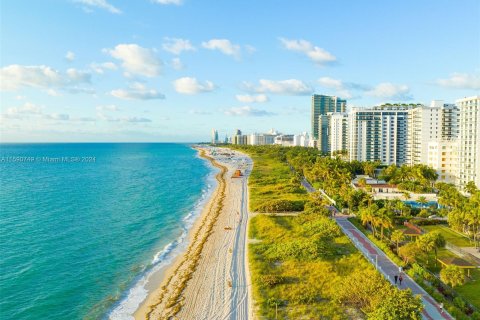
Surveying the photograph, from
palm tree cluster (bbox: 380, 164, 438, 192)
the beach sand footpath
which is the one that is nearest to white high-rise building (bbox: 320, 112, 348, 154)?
palm tree cluster (bbox: 380, 164, 438, 192)

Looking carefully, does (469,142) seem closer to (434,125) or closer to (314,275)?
(434,125)

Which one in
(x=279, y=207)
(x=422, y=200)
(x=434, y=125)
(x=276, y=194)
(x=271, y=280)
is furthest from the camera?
(x=434, y=125)

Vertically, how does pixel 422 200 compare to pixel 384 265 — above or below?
above

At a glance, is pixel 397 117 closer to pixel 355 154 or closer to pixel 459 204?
pixel 355 154

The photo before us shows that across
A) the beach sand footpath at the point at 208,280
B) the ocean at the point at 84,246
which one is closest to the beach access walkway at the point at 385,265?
the beach sand footpath at the point at 208,280

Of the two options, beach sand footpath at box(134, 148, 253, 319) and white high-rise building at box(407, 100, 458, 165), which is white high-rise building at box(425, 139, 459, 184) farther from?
Result: beach sand footpath at box(134, 148, 253, 319)

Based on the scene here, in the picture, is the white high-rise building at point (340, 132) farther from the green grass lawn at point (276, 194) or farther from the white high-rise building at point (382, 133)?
the green grass lawn at point (276, 194)

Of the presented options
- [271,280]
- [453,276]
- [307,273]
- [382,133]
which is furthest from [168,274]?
[382,133]
